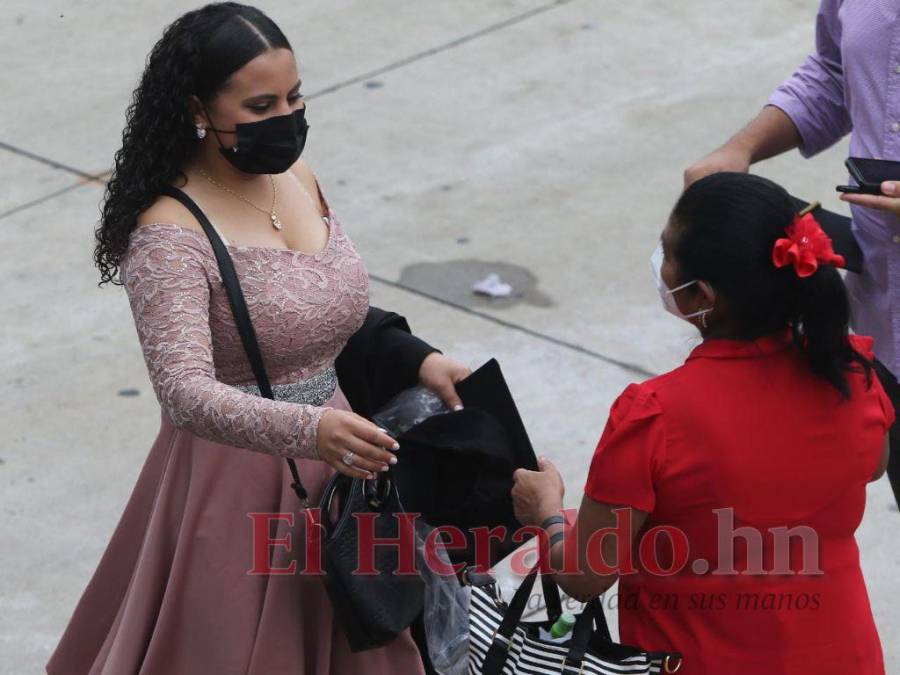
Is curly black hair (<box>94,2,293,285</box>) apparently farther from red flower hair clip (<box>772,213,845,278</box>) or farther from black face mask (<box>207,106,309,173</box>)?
red flower hair clip (<box>772,213,845,278</box>)

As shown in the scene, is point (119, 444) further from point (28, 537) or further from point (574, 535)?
point (574, 535)

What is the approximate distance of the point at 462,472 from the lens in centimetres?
293

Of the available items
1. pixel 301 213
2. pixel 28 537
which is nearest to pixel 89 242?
pixel 28 537

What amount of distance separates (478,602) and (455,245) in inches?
135

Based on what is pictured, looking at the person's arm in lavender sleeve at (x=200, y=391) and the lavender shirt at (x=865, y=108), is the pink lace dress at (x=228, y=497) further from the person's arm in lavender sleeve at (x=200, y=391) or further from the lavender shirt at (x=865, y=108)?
the lavender shirt at (x=865, y=108)

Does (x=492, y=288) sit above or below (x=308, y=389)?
below

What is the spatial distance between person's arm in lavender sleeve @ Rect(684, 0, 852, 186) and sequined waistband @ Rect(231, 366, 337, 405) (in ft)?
3.26

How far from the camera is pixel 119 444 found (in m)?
4.79

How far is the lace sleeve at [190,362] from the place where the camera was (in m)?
2.57

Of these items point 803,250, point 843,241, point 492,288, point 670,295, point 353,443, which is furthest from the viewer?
point 492,288

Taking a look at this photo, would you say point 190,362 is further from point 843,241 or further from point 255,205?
point 843,241

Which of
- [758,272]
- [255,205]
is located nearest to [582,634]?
[758,272]

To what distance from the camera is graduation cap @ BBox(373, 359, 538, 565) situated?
288 centimetres

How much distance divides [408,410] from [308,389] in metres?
0.25
